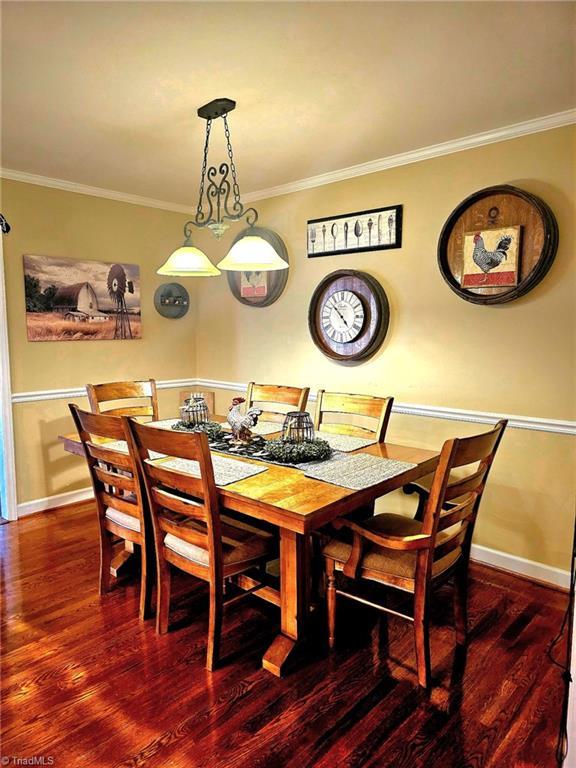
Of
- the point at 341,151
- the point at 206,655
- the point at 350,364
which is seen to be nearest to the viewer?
the point at 206,655

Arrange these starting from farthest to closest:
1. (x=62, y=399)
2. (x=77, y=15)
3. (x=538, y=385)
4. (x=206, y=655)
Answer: (x=62, y=399)
(x=538, y=385)
(x=206, y=655)
(x=77, y=15)

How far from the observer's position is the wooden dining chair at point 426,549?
1700 millimetres

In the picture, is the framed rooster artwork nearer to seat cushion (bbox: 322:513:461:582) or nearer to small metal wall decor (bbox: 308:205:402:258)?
small metal wall decor (bbox: 308:205:402:258)

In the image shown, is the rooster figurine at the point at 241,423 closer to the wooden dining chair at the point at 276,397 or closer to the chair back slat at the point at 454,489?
the wooden dining chair at the point at 276,397

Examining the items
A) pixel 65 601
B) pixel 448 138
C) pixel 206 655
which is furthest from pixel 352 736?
pixel 448 138

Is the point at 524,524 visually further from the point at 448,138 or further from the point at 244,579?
the point at 448,138

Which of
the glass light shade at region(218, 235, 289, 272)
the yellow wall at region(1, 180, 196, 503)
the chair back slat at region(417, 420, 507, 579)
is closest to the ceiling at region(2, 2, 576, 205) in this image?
the yellow wall at region(1, 180, 196, 503)

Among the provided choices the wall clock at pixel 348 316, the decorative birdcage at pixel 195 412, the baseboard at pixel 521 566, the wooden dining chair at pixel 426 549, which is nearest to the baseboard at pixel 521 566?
the baseboard at pixel 521 566

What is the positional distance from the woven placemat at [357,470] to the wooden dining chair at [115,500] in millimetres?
807

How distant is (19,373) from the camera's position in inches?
136

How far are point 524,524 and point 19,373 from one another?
3.44 metres

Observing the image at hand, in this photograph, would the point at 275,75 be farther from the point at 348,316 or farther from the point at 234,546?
the point at 234,546

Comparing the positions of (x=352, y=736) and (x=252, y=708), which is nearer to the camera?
(x=352, y=736)

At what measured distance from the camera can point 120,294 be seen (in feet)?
13.0
